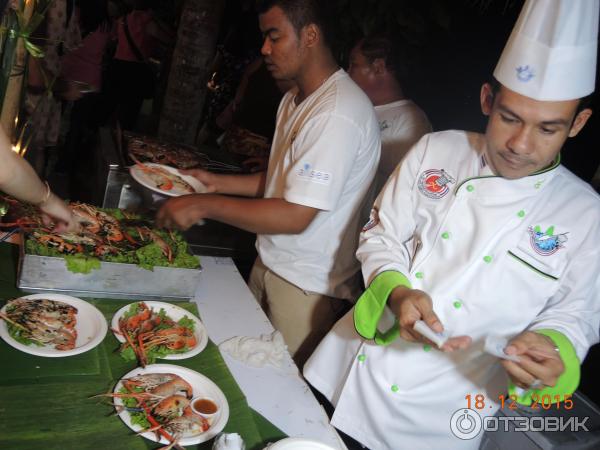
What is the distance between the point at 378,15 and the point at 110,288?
2.81 meters

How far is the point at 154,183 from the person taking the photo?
92.4 inches

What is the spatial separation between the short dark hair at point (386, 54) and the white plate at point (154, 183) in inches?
58.0

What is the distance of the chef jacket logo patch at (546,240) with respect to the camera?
4.99ft

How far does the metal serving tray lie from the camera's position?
1.73m

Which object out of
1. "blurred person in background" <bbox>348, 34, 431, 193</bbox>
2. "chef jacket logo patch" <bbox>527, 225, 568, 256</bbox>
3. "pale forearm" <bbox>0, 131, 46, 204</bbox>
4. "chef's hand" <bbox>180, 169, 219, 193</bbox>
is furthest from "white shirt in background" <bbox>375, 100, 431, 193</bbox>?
"pale forearm" <bbox>0, 131, 46, 204</bbox>

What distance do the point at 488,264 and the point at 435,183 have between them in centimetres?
33

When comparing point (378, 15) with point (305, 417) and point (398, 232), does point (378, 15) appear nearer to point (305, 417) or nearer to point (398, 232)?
point (398, 232)

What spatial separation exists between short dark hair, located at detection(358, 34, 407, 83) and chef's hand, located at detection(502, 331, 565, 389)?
7.52 ft

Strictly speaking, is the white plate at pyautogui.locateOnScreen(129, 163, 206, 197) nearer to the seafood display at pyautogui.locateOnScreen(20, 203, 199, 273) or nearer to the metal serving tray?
the seafood display at pyautogui.locateOnScreen(20, 203, 199, 273)

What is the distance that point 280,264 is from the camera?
8.18 ft

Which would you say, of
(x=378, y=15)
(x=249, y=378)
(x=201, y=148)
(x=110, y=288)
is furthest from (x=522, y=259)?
(x=378, y=15)

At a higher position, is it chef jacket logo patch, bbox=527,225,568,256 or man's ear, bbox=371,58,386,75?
man's ear, bbox=371,58,386,75

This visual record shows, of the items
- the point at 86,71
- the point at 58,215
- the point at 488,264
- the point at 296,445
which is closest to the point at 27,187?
the point at 58,215

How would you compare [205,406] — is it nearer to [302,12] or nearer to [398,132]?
[302,12]
